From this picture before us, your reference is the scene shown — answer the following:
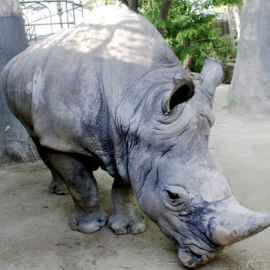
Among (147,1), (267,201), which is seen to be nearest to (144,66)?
(267,201)

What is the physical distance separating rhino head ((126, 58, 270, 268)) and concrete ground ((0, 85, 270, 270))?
398 millimetres

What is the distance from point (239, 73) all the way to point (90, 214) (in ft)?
19.4

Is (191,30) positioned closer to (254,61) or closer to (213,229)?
(254,61)

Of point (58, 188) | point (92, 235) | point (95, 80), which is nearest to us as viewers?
point (95, 80)

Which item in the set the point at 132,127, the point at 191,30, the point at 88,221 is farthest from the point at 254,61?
the point at 191,30

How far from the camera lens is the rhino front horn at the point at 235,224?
102 inches

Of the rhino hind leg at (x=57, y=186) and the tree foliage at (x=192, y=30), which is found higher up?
the rhino hind leg at (x=57, y=186)

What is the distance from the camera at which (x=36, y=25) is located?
11820 mm

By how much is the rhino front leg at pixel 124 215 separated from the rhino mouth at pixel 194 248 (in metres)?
0.82

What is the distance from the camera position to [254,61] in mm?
8594

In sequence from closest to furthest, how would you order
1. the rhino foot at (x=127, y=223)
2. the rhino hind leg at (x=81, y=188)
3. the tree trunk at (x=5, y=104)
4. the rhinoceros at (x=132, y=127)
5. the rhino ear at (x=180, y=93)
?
the rhino ear at (x=180, y=93), the rhinoceros at (x=132, y=127), the rhino hind leg at (x=81, y=188), the rhino foot at (x=127, y=223), the tree trunk at (x=5, y=104)

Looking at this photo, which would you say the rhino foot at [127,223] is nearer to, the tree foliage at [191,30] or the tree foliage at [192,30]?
the tree foliage at [191,30]

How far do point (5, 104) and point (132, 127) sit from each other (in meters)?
A: 3.73

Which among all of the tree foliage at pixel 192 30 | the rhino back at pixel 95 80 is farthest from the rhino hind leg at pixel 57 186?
the tree foliage at pixel 192 30
